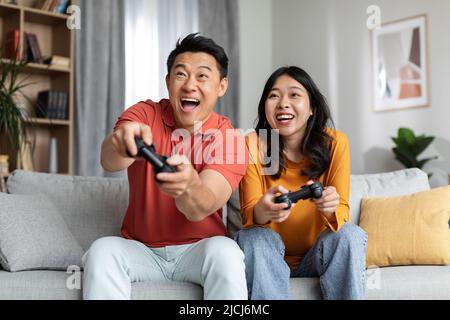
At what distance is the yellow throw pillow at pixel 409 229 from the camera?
6.63ft

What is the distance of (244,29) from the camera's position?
17.2 ft

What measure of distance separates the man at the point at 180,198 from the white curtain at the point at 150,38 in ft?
9.10

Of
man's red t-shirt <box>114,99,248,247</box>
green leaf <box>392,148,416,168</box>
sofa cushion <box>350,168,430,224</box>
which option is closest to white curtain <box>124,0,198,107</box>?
green leaf <box>392,148,416,168</box>

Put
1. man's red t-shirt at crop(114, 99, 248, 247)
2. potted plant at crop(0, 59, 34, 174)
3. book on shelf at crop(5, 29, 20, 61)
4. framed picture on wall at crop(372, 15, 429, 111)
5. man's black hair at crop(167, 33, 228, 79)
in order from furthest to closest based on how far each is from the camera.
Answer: framed picture on wall at crop(372, 15, 429, 111)
book on shelf at crop(5, 29, 20, 61)
potted plant at crop(0, 59, 34, 174)
man's black hair at crop(167, 33, 228, 79)
man's red t-shirt at crop(114, 99, 248, 247)

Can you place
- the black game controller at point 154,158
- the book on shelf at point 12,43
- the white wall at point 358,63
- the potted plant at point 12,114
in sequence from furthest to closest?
the white wall at point 358,63
the book on shelf at point 12,43
the potted plant at point 12,114
the black game controller at point 154,158

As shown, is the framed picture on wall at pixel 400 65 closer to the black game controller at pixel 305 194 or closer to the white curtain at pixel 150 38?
the white curtain at pixel 150 38

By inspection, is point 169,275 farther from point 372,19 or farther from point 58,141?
point 372,19

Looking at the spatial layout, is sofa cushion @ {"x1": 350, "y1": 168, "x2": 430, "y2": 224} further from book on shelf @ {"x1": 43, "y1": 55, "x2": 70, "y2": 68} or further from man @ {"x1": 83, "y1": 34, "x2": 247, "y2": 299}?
book on shelf @ {"x1": 43, "y1": 55, "x2": 70, "y2": 68}

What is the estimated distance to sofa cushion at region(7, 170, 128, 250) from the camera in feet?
6.93

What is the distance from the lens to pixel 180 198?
139cm

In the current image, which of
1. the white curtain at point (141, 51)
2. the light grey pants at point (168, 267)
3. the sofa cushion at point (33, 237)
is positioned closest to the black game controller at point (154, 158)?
the light grey pants at point (168, 267)

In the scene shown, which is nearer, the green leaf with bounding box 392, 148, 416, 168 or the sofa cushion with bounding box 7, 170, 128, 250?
the sofa cushion with bounding box 7, 170, 128, 250

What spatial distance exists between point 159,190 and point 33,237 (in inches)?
20.7

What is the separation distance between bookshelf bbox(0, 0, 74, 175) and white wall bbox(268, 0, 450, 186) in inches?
80.8
